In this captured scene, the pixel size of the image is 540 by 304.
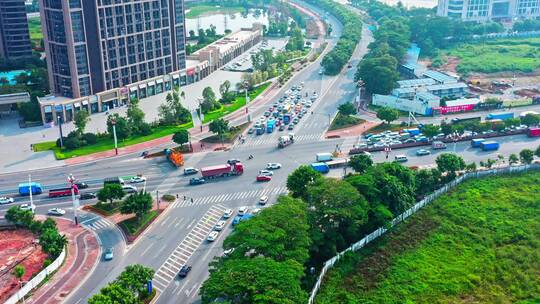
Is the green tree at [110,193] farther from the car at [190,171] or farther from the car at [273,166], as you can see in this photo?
the car at [273,166]

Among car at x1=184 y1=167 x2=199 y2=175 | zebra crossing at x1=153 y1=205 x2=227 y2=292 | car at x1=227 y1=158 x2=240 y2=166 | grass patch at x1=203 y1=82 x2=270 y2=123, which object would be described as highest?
grass patch at x1=203 y1=82 x2=270 y2=123

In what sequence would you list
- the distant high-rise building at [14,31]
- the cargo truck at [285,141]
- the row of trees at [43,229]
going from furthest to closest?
1. the distant high-rise building at [14,31]
2. the cargo truck at [285,141]
3. the row of trees at [43,229]

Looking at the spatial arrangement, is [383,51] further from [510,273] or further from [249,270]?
[249,270]

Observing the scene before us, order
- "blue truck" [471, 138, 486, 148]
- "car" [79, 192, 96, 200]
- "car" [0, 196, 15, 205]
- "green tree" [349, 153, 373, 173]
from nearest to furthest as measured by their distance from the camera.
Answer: "green tree" [349, 153, 373, 173] < "car" [0, 196, 15, 205] < "car" [79, 192, 96, 200] < "blue truck" [471, 138, 486, 148]

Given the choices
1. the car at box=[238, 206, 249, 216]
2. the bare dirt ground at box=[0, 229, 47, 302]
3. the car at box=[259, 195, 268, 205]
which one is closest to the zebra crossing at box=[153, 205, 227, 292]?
the car at box=[238, 206, 249, 216]

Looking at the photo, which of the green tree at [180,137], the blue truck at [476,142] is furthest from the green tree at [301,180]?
the blue truck at [476,142]

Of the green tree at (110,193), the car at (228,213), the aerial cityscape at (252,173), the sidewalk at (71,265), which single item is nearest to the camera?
the sidewalk at (71,265)

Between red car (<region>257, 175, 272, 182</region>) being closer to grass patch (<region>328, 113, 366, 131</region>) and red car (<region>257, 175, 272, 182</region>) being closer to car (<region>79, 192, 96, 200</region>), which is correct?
car (<region>79, 192, 96, 200</region>)
